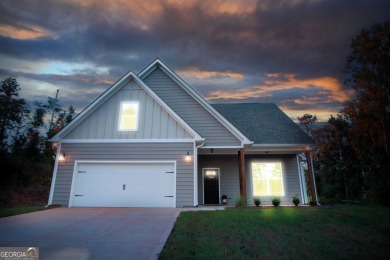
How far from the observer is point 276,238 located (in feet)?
15.7

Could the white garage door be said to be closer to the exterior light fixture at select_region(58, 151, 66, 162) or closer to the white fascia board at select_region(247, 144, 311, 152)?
the exterior light fixture at select_region(58, 151, 66, 162)

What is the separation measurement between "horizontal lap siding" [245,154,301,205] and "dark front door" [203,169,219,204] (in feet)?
6.31

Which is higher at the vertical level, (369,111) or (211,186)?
(369,111)

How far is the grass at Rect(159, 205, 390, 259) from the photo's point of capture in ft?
12.5

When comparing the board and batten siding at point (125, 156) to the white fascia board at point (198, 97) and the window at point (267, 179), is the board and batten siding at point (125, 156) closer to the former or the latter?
the white fascia board at point (198, 97)

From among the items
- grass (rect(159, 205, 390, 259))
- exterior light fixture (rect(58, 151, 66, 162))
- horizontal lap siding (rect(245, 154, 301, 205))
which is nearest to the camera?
grass (rect(159, 205, 390, 259))

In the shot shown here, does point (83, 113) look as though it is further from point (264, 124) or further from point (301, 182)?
Answer: point (301, 182)

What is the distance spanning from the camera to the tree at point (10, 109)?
23719 millimetres

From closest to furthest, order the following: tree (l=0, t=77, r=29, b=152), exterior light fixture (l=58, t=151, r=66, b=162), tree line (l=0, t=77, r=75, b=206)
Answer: exterior light fixture (l=58, t=151, r=66, b=162)
tree line (l=0, t=77, r=75, b=206)
tree (l=0, t=77, r=29, b=152)

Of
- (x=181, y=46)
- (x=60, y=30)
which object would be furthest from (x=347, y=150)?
(x=60, y=30)
